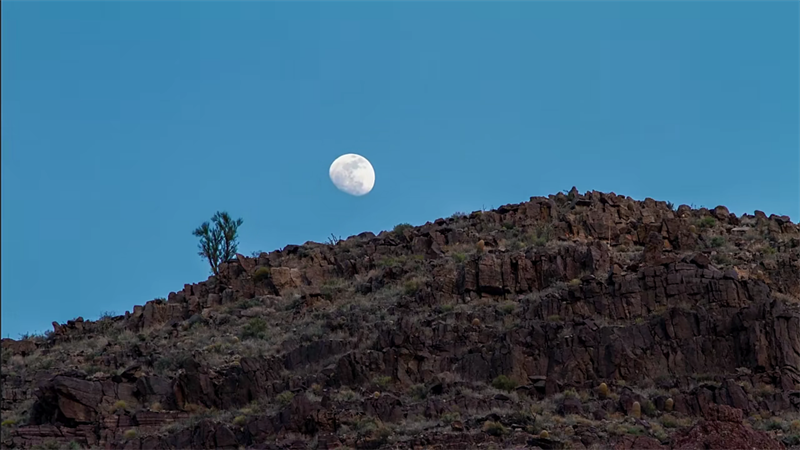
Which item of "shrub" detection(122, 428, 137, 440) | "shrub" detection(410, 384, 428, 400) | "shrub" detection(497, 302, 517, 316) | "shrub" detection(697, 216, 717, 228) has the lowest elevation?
"shrub" detection(122, 428, 137, 440)

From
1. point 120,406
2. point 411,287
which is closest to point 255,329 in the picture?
point 411,287

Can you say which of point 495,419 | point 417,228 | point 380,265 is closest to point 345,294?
point 380,265

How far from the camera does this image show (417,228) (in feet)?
227

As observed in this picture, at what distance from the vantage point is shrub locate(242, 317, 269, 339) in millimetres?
56787

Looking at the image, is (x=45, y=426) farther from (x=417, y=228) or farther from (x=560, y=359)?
(x=417, y=228)

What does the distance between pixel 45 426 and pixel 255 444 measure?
29.1 ft

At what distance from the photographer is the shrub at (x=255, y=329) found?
186ft

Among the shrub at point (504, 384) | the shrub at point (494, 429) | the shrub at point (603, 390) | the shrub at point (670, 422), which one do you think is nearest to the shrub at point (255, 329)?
the shrub at point (504, 384)

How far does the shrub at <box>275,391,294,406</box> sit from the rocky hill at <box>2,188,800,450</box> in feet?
0.15

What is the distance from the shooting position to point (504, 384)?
4659 centimetres

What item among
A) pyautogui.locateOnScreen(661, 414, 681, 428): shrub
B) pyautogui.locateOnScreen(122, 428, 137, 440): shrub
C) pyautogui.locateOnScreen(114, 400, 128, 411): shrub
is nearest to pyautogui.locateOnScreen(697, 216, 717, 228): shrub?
pyautogui.locateOnScreen(661, 414, 681, 428): shrub

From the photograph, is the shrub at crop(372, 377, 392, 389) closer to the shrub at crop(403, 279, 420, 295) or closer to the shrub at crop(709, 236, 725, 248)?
the shrub at crop(403, 279, 420, 295)

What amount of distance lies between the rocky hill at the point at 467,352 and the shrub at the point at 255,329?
8 cm

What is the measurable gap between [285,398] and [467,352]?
625cm
